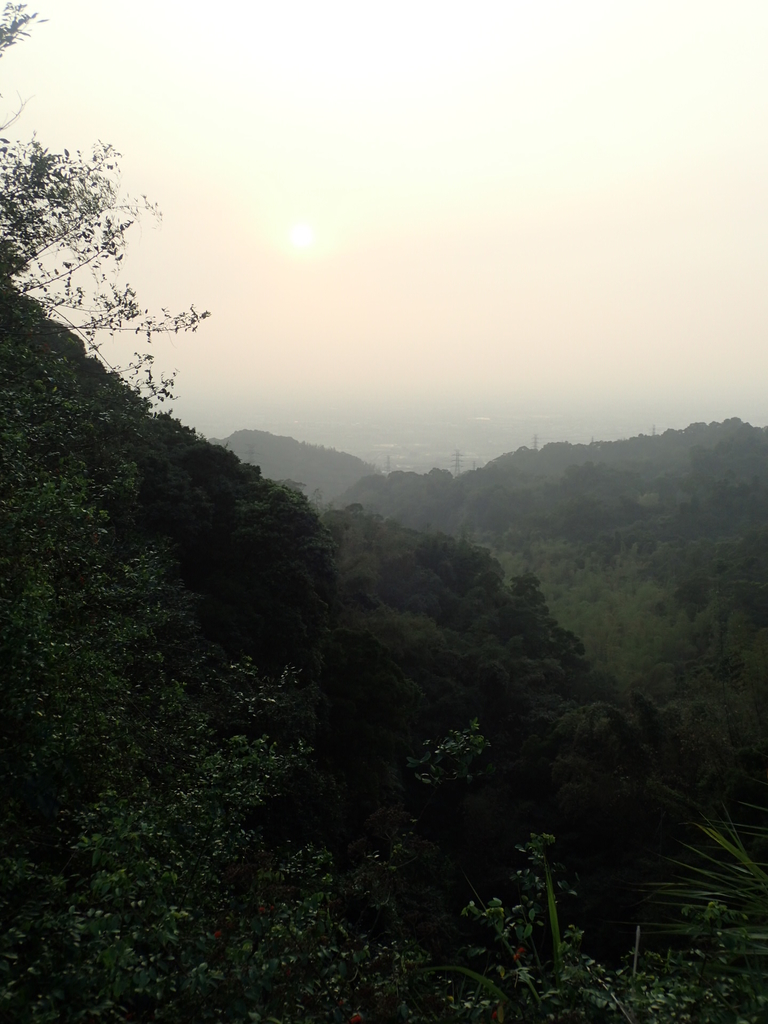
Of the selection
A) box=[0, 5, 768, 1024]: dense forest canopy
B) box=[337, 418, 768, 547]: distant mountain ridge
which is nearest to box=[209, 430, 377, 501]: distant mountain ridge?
box=[337, 418, 768, 547]: distant mountain ridge

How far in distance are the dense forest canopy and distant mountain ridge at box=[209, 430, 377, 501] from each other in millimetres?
46678

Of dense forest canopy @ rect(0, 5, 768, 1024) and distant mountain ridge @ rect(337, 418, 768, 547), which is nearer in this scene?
dense forest canopy @ rect(0, 5, 768, 1024)

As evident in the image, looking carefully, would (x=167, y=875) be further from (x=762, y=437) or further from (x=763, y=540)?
(x=762, y=437)

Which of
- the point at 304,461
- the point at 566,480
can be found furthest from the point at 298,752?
the point at 304,461

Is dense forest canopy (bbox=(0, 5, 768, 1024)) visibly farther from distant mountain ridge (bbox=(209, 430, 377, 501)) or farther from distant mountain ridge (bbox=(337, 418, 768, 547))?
distant mountain ridge (bbox=(209, 430, 377, 501))

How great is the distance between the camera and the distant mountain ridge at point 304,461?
7162 cm

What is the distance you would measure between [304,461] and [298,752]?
235 ft

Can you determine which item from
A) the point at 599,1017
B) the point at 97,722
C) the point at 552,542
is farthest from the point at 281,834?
the point at 552,542

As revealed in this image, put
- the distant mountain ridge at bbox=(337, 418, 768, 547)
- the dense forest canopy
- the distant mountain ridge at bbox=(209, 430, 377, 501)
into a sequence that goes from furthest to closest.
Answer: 1. the distant mountain ridge at bbox=(209, 430, 377, 501)
2. the distant mountain ridge at bbox=(337, 418, 768, 547)
3. the dense forest canopy

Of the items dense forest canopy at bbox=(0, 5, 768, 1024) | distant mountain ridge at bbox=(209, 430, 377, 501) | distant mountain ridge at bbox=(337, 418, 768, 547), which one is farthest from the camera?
distant mountain ridge at bbox=(209, 430, 377, 501)

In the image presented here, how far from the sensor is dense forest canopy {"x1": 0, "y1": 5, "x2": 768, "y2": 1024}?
2465 millimetres

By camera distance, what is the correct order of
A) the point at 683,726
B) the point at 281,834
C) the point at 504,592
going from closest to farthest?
1. the point at 281,834
2. the point at 683,726
3. the point at 504,592

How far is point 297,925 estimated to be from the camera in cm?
291

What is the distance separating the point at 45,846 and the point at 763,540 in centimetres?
3112
